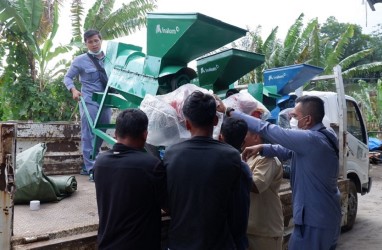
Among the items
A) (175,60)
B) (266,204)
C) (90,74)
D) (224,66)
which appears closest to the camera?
(266,204)

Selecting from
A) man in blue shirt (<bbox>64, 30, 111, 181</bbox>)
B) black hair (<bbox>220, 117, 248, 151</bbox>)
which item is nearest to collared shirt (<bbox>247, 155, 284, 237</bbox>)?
black hair (<bbox>220, 117, 248, 151</bbox>)

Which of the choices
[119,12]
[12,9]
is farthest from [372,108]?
[12,9]

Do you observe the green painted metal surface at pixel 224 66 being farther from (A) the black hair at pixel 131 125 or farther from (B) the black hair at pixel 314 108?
(A) the black hair at pixel 131 125

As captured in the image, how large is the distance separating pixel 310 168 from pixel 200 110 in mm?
1039

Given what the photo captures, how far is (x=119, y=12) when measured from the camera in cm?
918

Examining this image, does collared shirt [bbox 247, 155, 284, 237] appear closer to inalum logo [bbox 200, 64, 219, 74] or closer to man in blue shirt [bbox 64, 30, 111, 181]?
inalum logo [bbox 200, 64, 219, 74]

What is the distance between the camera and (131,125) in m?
1.90

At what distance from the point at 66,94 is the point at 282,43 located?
681 cm

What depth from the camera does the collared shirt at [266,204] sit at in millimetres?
2395

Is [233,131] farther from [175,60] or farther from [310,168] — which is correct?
[175,60]

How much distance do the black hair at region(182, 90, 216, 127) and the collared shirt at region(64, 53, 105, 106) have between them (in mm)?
2511

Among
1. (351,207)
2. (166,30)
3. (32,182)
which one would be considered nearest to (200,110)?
(166,30)

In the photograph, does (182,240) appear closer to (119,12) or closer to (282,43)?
(119,12)

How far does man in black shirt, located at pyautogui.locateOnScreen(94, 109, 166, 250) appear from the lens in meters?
1.79
